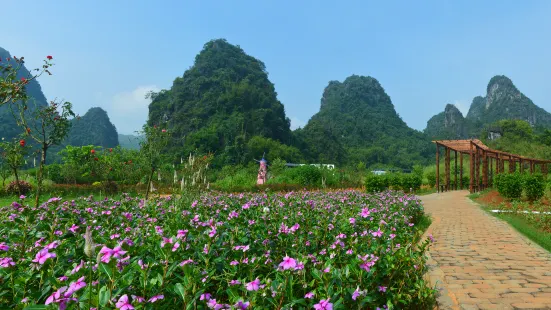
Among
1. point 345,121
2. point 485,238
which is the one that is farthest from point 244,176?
point 345,121

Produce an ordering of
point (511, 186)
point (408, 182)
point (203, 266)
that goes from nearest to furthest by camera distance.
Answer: point (203, 266) → point (511, 186) → point (408, 182)

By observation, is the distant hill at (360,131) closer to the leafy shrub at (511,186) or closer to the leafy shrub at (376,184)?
the leafy shrub at (376,184)

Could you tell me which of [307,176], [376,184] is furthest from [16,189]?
[376,184]

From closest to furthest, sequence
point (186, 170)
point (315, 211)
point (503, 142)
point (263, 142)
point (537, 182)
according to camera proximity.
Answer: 1. point (315, 211)
2. point (186, 170)
3. point (537, 182)
4. point (503, 142)
5. point (263, 142)

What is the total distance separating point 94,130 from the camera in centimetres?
5806

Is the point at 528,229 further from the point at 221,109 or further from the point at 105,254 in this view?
the point at 221,109

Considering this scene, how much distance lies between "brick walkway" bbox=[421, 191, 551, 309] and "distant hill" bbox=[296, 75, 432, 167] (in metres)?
37.5

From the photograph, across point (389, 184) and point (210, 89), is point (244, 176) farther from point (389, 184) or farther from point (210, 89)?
point (210, 89)

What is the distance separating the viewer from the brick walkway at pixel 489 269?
9.00 feet

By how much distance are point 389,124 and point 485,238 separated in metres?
61.5

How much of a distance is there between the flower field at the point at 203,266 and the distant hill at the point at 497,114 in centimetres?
6035

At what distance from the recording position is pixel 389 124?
63875mm

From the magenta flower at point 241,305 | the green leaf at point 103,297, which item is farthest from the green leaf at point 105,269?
the magenta flower at point 241,305

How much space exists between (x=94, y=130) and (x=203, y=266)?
63206mm
